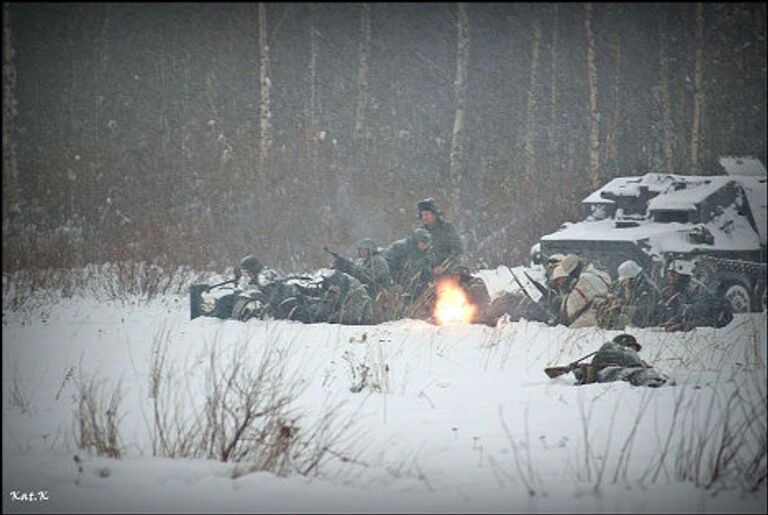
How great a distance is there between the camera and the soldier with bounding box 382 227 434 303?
33.5 feet

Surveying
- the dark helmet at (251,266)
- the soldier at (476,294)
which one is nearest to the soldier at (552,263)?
the soldier at (476,294)

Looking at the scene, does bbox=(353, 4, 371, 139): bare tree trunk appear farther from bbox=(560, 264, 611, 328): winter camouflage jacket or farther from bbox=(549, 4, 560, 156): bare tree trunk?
bbox=(560, 264, 611, 328): winter camouflage jacket

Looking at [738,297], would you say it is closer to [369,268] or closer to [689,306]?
[689,306]

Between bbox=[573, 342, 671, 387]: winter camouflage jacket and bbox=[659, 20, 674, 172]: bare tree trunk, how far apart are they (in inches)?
571

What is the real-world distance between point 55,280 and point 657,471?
31.5 feet

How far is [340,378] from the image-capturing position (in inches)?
259

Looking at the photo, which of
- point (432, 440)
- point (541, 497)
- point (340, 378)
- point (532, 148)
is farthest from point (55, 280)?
point (532, 148)

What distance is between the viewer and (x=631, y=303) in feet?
29.7

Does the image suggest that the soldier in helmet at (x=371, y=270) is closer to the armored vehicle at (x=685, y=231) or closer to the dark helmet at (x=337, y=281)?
the dark helmet at (x=337, y=281)

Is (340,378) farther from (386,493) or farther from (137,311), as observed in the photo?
(137,311)

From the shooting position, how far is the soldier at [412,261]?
402 inches

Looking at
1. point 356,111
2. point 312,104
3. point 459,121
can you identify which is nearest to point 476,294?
point 459,121

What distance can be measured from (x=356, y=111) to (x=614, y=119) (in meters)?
7.20

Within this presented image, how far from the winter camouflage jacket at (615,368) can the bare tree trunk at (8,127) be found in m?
15.6
